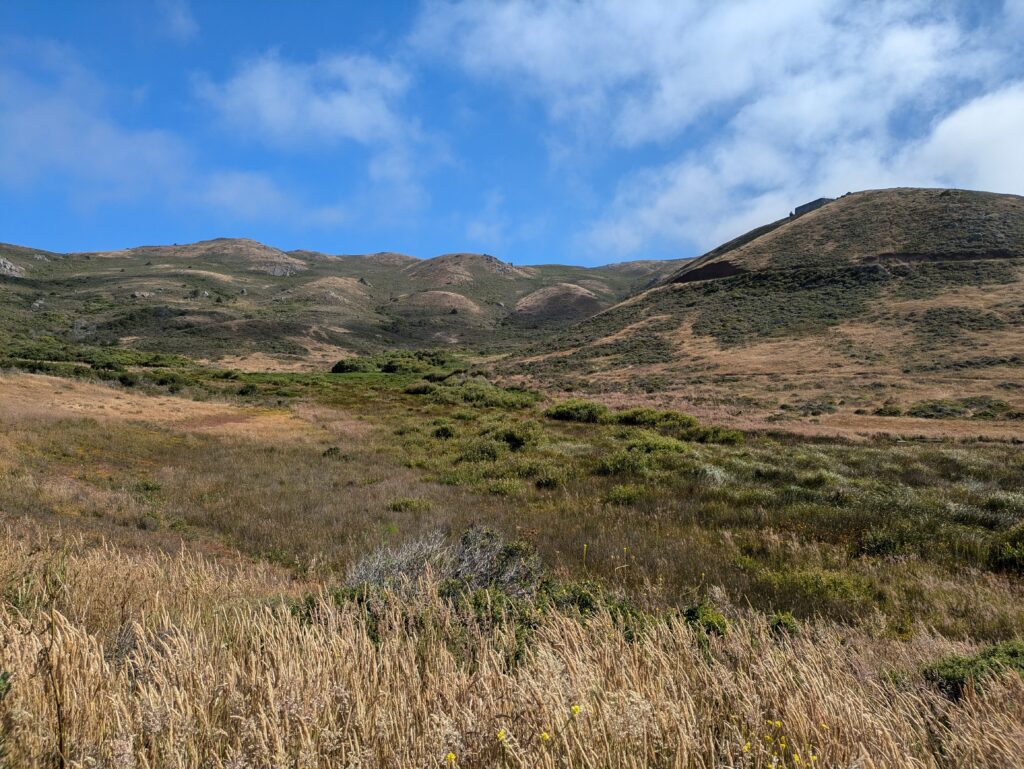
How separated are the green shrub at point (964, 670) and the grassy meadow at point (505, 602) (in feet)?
0.08

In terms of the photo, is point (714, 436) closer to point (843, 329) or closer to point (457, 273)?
point (843, 329)

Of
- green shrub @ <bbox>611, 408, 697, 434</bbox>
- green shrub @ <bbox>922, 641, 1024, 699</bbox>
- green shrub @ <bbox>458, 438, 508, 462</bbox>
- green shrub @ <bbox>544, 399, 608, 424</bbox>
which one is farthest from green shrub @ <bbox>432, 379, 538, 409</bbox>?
green shrub @ <bbox>922, 641, 1024, 699</bbox>

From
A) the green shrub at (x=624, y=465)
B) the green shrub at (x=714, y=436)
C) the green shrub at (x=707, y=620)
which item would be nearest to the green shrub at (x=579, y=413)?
the green shrub at (x=714, y=436)

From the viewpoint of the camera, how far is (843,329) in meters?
53.3

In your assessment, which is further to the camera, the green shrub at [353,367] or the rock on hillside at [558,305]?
the rock on hillside at [558,305]

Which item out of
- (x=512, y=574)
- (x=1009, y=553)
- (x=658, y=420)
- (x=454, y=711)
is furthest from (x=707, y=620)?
(x=658, y=420)

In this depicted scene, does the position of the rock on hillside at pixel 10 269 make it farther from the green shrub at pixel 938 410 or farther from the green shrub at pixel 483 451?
the green shrub at pixel 938 410

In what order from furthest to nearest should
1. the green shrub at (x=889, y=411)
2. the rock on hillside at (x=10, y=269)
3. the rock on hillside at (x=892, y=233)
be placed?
the rock on hillside at (x=10, y=269)
the rock on hillside at (x=892, y=233)
the green shrub at (x=889, y=411)

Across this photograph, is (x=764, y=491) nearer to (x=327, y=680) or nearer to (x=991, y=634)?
(x=991, y=634)

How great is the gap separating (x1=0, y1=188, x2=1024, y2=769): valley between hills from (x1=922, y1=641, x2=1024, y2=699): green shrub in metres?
0.02

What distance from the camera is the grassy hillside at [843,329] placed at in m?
31.7

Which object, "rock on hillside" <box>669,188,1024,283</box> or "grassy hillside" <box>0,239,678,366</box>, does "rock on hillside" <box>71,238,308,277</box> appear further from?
"rock on hillside" <box>669,188,1024,283</box>

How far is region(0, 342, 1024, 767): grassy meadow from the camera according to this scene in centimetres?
188

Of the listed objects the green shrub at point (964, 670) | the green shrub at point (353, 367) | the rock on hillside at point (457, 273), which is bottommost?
the green shrub at point (964, 670)
